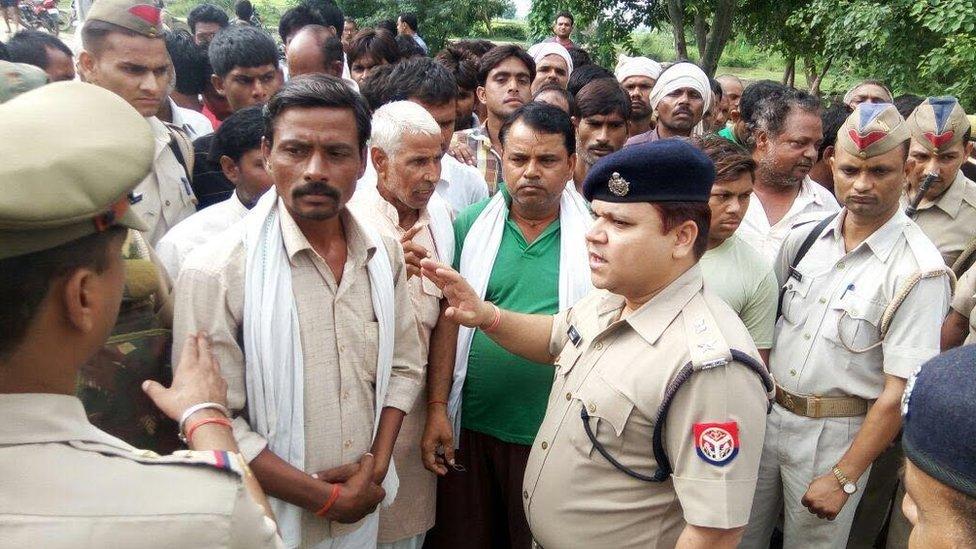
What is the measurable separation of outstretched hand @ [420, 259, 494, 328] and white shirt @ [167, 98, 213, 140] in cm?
220

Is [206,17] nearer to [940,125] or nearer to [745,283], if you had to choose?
[745,283]

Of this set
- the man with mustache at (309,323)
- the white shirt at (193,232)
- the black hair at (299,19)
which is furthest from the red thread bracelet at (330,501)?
the black hair at (299,19)

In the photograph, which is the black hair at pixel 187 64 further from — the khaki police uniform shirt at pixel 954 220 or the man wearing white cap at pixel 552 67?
the khaki police uniform shirt at pixel 954 220

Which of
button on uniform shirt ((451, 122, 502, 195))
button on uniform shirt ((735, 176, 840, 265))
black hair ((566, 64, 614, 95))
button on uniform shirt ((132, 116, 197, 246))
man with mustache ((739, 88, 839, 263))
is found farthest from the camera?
black hair ((566, 64, 614, 95))

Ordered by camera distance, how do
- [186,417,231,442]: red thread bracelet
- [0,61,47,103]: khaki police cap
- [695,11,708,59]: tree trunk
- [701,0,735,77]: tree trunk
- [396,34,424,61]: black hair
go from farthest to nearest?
[695,11,708,59]: tree trunk < [701,0,735,77]: tree trunk < [396,34,424,61]: black hair < [0,61,47,103]: khaki police cap < [186,417,231,442]: red thread bracelet

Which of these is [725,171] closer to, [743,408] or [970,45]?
[743,408]

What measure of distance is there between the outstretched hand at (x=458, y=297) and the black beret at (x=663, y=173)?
28.8 inches

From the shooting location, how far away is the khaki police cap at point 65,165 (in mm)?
987

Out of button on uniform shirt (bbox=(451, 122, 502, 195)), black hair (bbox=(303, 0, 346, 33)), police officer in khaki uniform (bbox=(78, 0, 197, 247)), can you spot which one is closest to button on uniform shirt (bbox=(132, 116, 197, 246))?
police officer in khaki uniform (bbox=(78, 0, 197, 247))

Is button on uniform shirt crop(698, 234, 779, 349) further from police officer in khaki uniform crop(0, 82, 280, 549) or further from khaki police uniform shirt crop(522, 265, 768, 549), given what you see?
police officer in khaki uniform crop(0, 82, 280, 549)

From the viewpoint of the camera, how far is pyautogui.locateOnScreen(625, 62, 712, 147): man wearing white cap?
511cm

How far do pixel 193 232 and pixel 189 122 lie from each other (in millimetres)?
2045

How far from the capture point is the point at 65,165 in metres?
1.03

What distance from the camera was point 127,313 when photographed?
71.4 inches
